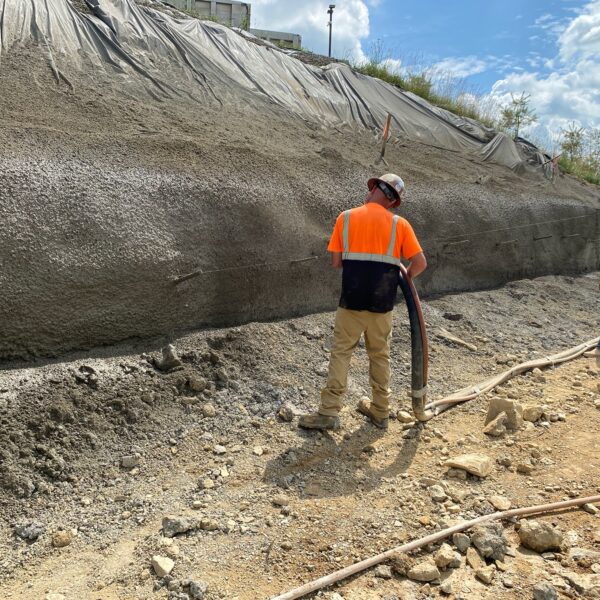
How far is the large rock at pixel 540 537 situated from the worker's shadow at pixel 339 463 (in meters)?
0.92

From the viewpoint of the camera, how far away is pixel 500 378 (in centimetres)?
532

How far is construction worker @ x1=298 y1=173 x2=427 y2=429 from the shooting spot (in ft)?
12.9

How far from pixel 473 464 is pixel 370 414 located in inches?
37.9

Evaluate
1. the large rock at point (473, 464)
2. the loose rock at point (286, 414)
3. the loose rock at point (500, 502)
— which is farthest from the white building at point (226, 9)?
the loose rock at point (500, 502)

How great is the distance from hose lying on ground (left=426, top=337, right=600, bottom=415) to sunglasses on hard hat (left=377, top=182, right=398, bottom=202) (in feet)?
5.53

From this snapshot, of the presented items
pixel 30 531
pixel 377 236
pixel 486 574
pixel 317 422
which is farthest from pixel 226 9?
pixel 486 574

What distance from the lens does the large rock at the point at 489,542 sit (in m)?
2.87

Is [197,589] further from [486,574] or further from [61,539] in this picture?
[486,574]

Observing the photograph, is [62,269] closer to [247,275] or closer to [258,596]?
[247,275]

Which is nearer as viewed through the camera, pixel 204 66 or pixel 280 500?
pixel 280 500

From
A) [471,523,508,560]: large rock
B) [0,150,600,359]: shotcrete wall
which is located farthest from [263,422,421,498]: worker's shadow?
[0,150,600,359]: shotcrete wall

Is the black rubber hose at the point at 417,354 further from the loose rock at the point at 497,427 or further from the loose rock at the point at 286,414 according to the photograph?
the loose rock at the point at 286,414

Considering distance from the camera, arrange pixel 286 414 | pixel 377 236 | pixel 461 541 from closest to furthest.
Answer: pixel 461 541, pixel 377 236, pixel 286 414

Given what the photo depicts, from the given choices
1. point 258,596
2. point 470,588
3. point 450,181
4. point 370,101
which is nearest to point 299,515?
point 258,596
